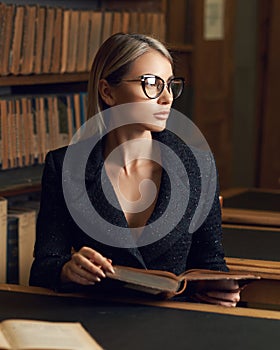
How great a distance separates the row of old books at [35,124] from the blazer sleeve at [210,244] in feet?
4.36

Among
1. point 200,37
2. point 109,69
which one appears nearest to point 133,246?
point 109,69

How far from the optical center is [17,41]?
3455mm

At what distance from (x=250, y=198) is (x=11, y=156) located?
96 centimetres

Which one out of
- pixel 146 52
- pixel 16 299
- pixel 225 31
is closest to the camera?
pixel 16 299

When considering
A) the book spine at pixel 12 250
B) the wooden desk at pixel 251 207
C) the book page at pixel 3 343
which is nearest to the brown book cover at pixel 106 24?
the wooden desk at pixel 251 207

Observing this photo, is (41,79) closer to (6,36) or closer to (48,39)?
(48,39)

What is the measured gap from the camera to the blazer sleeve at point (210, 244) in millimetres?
2295

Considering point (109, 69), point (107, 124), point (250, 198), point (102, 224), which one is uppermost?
point (109, 69)

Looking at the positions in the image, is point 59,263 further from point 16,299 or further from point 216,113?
point 216,113

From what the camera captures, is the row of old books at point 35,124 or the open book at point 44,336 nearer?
the open book at point 44,336

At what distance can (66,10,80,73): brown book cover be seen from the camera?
12.3 ft

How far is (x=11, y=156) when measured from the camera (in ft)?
11.4

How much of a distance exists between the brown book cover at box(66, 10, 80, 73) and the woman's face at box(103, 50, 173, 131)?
1.58 metres

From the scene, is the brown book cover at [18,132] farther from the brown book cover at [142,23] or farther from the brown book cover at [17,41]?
the brown book cover at [142,23]
